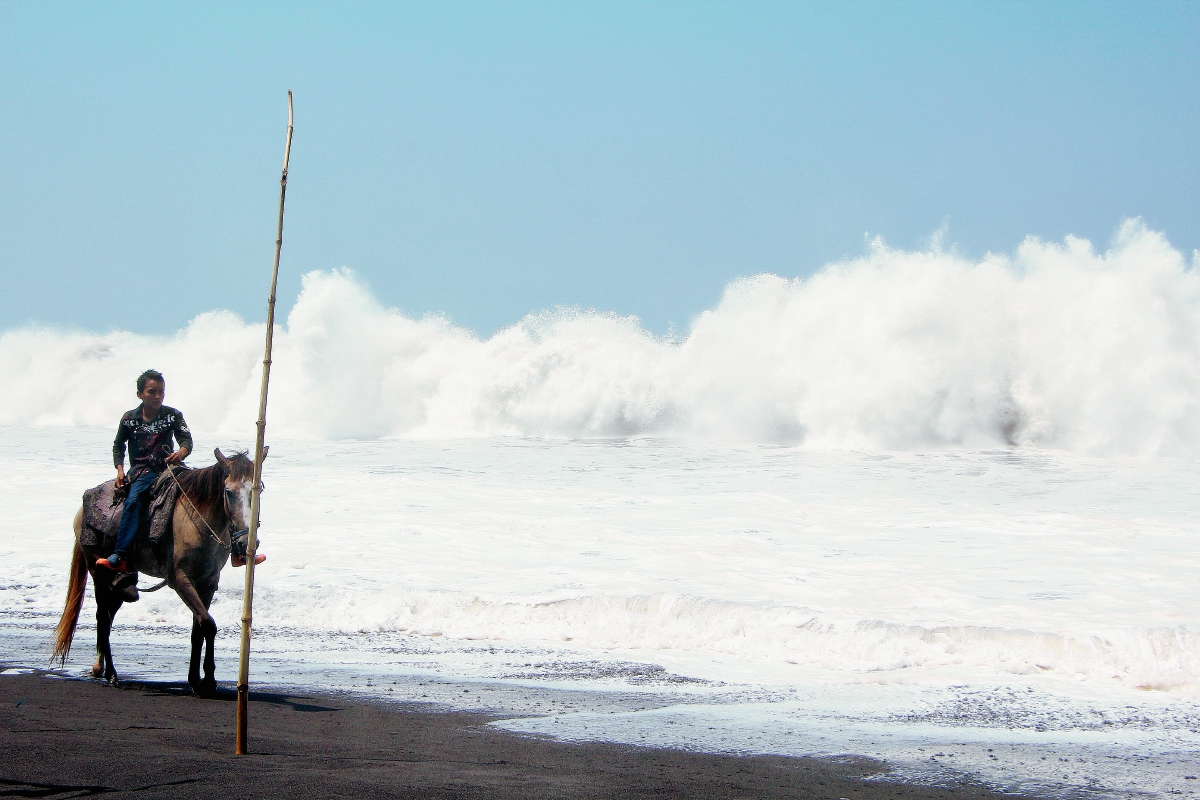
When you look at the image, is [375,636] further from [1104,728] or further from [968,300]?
[968,300]

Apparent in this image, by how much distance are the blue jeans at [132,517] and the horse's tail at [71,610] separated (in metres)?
0.56

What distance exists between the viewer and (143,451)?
7215 millimetres

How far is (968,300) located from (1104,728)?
99.9ft

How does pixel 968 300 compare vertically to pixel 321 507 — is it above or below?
above

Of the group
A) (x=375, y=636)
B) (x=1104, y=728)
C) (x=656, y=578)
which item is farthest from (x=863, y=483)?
(x=1104, y=728)

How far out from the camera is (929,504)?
17719 mm

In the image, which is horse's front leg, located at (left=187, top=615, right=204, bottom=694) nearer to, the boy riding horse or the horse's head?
the horse's head

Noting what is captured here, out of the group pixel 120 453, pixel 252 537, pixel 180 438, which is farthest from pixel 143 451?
pixel 252 537

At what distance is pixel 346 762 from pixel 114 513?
3849 mm

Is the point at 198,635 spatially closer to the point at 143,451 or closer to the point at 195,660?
the point at 195,660

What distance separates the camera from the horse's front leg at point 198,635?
249 inches

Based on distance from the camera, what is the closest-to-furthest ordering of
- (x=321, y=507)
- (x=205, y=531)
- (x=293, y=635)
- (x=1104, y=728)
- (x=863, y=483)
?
1. (x=1104, y=728)
2. (x=205, y=531)
3. (x=293, y=635)
4. (x=321, y=507)
5. (x=863, y=483)

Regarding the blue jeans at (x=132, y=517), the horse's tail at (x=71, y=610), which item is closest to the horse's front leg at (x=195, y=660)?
the blue jeans at (x=132, y=517)

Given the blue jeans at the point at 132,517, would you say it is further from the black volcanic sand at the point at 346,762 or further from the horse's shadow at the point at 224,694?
the black volcanic sand at the point at 346,762
